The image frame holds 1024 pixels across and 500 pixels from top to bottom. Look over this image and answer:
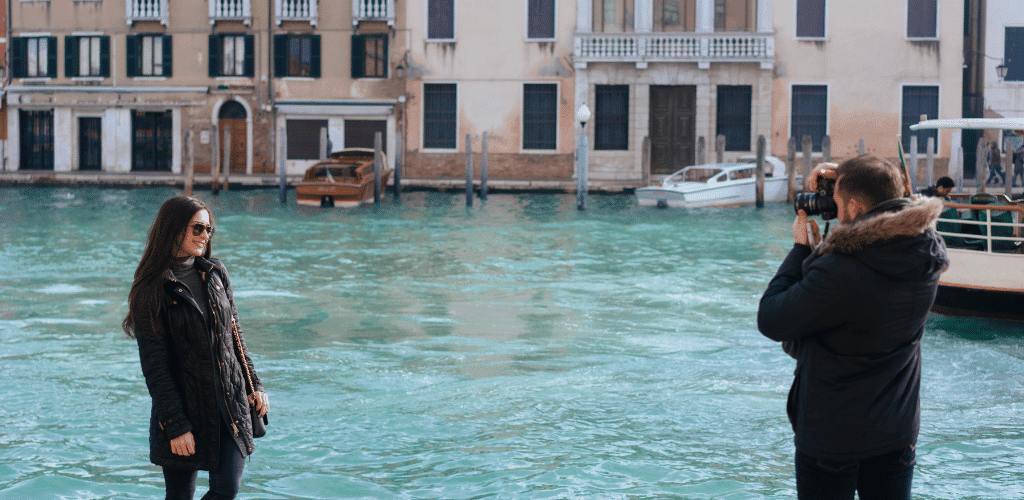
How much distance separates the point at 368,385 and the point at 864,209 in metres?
5.39

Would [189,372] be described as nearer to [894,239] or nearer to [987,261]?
[894,239]

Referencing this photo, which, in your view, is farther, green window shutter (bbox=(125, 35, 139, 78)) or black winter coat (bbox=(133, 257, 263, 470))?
green window shutter (bbox=(125, 35, 139, 78))

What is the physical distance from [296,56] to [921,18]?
16119mm

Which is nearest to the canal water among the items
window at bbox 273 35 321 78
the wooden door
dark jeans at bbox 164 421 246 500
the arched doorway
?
dark jeans at bbox 164 421 246 500

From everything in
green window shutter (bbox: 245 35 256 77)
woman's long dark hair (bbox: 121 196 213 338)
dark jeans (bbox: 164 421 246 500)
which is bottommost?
dark jeans (bbox: 164 421 246 500)

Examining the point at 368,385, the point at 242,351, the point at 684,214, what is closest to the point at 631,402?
the point at 368,385

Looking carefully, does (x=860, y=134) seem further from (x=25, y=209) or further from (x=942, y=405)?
(x=942, y=405)

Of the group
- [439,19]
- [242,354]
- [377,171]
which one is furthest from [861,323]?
[439,19]

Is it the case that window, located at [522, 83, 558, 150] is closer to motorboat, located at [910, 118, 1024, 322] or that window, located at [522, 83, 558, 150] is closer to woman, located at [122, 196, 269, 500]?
→ motorboat, located at [910, 118, 1024, 322]

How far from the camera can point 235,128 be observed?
32.3 meters

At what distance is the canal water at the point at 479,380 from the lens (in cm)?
589

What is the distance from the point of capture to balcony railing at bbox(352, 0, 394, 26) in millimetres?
31281

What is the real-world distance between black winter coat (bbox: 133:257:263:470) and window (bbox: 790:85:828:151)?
27757mm

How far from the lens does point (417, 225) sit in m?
21.8
